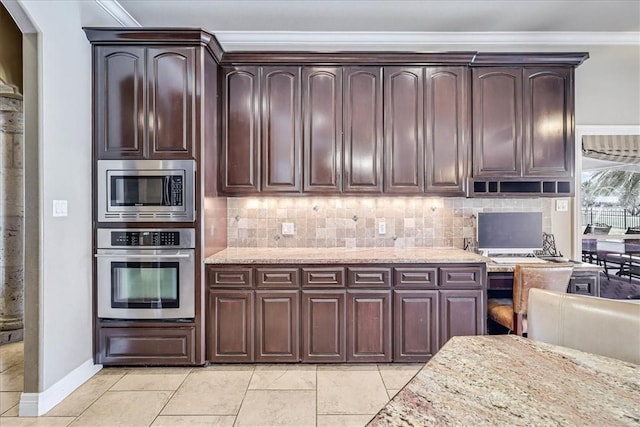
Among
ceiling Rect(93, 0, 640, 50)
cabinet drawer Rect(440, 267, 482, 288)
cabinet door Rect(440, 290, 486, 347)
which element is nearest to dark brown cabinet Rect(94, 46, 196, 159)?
ceiling Rect(93, 0, 640, 50)

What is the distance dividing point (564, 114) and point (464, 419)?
3.48 metres

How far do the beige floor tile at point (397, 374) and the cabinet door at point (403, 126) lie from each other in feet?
5.01

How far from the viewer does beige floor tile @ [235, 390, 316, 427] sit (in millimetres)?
2246

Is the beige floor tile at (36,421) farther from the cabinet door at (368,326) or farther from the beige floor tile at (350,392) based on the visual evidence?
the cabinet door at (368,326)

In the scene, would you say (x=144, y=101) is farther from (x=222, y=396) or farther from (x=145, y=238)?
(x=222, y=396)

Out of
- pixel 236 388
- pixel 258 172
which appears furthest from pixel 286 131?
pixel 236 388

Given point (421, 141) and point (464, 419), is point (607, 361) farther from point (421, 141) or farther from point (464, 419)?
point (421, 141)

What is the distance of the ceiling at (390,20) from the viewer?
315cm

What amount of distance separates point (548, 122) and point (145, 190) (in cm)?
362

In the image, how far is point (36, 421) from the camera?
2.27 metres

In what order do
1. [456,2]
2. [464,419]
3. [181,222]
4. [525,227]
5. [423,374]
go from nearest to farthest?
[464,419]
[423,374]
[181,222]
[456,2]
[525,227]

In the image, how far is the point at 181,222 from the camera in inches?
113

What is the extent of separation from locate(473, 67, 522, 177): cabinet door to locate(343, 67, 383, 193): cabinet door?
0.92m

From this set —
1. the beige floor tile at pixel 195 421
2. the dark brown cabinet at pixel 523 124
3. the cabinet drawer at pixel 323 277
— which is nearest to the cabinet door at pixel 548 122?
the dark brown cabinet at pixel 523 124
